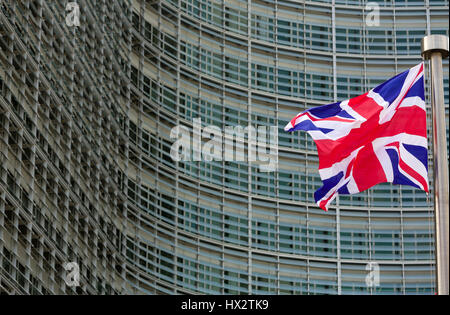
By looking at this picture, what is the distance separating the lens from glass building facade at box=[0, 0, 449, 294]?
170 feet

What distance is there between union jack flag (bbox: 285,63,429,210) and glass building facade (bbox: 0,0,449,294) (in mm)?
27059

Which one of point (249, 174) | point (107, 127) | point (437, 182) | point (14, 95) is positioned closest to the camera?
point (437, 182)

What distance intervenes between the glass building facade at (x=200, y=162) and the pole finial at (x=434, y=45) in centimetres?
3014

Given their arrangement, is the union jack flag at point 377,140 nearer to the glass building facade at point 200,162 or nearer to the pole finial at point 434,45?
the pole finial at point 434,45

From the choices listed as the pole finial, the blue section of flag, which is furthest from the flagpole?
the blue section of flag

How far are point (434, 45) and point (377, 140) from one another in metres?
3.10

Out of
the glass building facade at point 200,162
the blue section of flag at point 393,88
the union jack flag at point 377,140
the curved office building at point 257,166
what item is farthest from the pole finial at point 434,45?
the curved office building at point 257,166

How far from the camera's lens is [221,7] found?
81625mm

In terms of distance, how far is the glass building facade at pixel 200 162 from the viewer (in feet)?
170

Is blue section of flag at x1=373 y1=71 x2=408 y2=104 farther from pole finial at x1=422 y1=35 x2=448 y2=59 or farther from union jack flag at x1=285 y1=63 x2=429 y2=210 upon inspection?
pole finial at x1=422 y1=35 x2=448 y2=59

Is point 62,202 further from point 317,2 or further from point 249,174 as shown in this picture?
point 317,2

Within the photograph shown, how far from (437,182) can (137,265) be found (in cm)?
5199

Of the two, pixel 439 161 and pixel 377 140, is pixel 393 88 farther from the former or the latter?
pixel 439 161

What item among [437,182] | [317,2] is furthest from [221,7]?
[437,182]
